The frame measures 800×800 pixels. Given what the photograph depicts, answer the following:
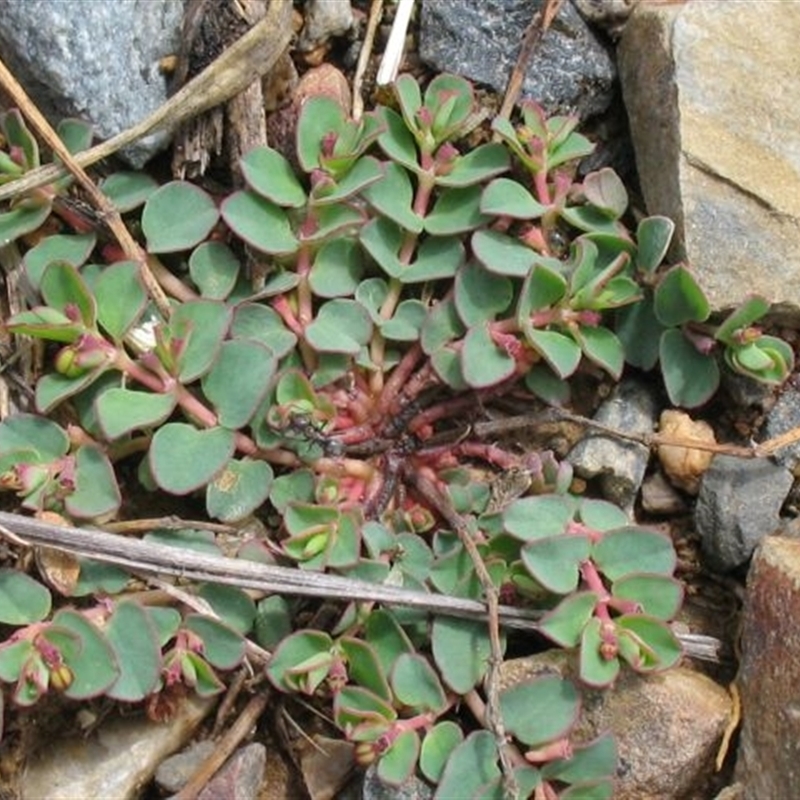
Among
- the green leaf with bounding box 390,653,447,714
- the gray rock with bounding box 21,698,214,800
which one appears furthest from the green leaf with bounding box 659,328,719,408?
the gray rock with bounding box 21,698,214,800

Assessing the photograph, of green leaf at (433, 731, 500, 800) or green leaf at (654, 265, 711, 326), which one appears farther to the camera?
green leaf at (654, 265, 711, 326)

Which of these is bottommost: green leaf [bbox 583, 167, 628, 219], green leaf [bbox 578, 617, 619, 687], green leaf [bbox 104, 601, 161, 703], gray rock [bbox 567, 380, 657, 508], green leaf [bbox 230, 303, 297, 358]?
green leaf [bbox 104, 601, 161, 703]

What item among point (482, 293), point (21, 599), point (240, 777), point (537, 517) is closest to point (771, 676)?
point (537, 517)

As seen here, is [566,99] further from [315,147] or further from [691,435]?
[691,435]

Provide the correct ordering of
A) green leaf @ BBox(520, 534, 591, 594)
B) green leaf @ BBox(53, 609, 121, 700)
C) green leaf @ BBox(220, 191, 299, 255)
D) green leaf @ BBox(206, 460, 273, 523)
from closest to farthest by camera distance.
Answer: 1. green leaf @ BBox(53, 609, 121, 700)
2. green leaf @ BBox(520, 534, 591, 594)
3. green leaf @ BBox(206, 460, 273, 523)
4. green leaf @ BBox(220, 191, 299, 255)

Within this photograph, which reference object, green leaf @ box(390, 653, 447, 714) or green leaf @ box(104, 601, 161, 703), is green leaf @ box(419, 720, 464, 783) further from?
green leaf @ box(104, 601, 161, 703)

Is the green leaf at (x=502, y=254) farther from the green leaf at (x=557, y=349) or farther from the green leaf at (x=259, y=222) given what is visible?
the green leaf at (x=259, y=222)

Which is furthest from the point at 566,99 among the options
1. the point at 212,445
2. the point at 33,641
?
the point at 33,641
